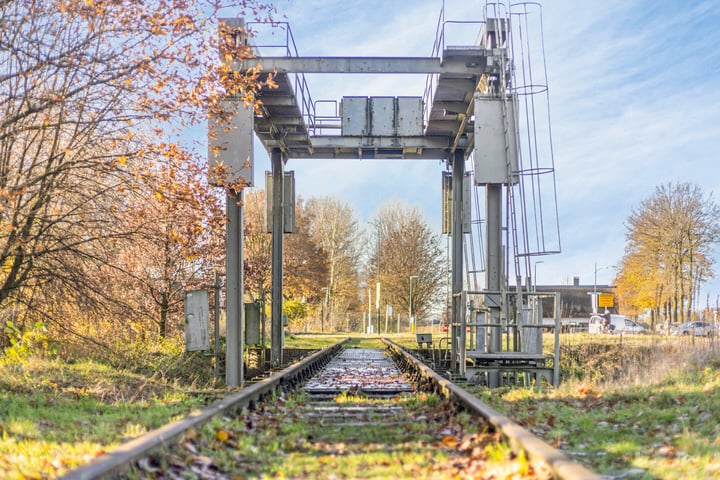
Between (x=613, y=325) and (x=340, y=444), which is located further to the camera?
(x=613, y=325)

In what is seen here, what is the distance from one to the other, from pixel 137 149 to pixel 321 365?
8.42 m

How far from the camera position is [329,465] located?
5250mm

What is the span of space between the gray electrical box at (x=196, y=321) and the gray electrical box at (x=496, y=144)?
17.7 feet

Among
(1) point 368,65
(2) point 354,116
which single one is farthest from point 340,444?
(2) point 354,116

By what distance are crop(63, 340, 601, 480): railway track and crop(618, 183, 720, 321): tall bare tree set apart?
4311 centimetres

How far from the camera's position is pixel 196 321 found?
1282cm

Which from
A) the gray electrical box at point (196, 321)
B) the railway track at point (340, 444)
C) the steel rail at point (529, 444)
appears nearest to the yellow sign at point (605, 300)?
the gray electrical box at point (196, 321)

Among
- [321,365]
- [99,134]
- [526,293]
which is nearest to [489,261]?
[526,293]

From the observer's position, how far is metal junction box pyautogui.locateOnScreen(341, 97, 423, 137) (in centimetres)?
1950

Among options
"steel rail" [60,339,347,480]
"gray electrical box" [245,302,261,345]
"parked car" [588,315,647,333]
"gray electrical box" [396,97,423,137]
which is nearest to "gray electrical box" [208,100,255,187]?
"gray electrical box" [245,302,261,345]

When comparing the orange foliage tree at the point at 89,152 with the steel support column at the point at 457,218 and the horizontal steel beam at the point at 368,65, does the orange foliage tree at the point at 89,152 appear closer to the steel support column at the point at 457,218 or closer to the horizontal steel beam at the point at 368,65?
the horizontal steel beam at the point at 368,65

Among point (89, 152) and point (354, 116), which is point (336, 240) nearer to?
point (354, 116)

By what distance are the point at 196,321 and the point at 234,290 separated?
0.85 m

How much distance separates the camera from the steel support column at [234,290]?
42.2ft
